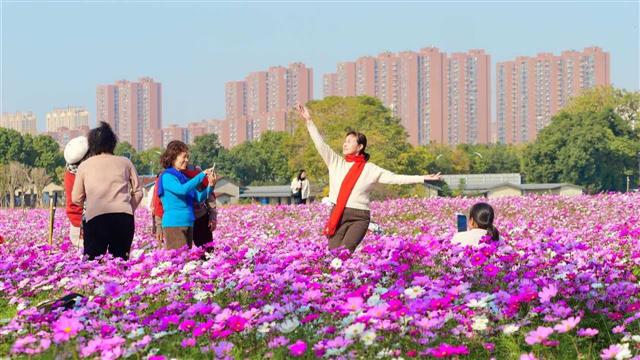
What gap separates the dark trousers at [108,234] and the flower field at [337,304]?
0.83ft

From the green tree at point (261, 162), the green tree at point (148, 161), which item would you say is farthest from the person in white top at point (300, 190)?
the green tree at point (148, 161)

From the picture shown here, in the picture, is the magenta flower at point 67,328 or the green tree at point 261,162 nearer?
the magenta flower at point 67,328

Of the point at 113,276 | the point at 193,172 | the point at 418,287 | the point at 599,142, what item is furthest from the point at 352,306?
the point at 599,142

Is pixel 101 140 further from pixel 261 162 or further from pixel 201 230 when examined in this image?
pixel 261 162

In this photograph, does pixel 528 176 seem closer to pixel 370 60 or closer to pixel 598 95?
pixel 598 95

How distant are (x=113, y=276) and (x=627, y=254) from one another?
498 cm

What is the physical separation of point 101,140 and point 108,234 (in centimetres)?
89

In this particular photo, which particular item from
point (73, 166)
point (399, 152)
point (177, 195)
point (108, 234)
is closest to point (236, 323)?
point (108, 234)

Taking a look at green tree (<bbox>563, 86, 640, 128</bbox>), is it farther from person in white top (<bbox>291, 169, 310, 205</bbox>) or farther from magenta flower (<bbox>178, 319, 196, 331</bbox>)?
magenta flower (<bbox>178, 319, 196, 331</bbox>)

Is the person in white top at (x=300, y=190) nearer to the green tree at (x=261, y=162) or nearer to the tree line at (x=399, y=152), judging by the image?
the tree line at (x=399, y=152)

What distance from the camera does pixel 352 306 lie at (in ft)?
17.9

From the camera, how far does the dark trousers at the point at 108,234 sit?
9.30m

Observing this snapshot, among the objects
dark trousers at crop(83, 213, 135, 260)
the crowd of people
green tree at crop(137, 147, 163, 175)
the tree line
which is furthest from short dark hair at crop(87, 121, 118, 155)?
green tree at crop(137, 147, 163, 175)

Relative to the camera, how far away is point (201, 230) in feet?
33.4
